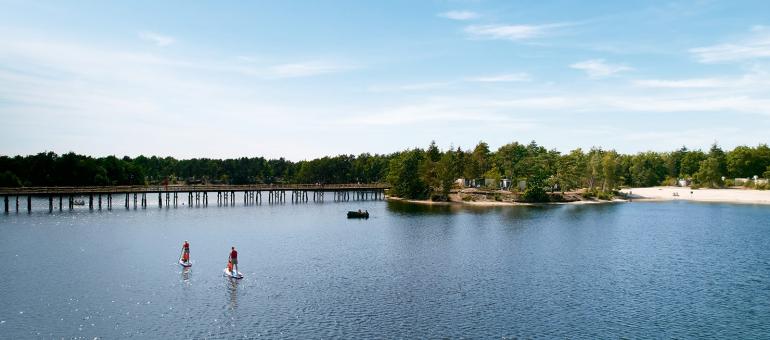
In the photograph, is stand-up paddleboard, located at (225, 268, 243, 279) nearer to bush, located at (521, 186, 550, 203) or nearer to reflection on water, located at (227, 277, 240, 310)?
reflection on water, located at (227, 277, 240, 310)

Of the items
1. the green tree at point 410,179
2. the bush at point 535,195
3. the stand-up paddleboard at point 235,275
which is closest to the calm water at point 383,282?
the stand-up paddleboard at point 235,275

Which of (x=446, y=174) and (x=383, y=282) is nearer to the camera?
(x=383, y=282)

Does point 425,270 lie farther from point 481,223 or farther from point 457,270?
point 481,223

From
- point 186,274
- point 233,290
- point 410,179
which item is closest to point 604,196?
point 410,179

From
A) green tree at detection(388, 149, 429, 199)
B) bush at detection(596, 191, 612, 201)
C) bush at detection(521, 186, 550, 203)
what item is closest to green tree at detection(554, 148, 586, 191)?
bush at detection(596, 191, 612, 201)

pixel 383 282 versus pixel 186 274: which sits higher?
pixel 186 274

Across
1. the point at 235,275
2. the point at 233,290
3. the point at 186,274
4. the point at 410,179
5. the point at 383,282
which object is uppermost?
the point at 410,179

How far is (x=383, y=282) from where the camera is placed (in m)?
54.0

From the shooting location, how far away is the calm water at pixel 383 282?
1565 inches

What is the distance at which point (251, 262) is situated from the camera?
208ft

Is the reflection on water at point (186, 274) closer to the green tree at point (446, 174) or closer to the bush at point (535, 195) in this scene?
the green tree at point (446, 174)

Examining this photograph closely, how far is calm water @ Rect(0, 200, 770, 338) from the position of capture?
3975cm

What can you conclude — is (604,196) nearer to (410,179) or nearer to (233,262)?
(410,179)

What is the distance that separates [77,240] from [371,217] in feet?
200
